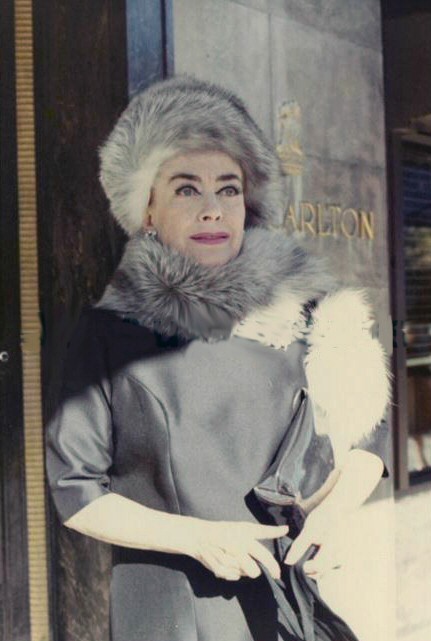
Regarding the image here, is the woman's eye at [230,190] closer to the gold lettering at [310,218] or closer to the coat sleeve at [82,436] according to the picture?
the coat sleeve at [82,436]

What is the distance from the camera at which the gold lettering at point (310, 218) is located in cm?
336

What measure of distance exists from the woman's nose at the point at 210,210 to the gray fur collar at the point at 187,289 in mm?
122

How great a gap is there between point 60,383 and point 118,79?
1.07 metres

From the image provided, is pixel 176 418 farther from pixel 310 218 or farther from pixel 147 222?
pixel 310 218

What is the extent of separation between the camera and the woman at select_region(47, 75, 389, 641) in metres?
2.22

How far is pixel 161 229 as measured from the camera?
2.37 m

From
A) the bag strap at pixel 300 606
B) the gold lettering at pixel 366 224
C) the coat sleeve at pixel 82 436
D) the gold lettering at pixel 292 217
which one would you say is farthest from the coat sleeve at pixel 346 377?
the gold lettering at pixel 366 224

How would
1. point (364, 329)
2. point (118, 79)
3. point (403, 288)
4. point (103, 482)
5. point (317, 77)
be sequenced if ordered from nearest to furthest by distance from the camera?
point (103, 482) < point (364, 329) < point (118, 79) < point (317, 77) < point (403, 288)

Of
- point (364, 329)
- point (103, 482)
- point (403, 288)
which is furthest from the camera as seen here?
point (403, 288)

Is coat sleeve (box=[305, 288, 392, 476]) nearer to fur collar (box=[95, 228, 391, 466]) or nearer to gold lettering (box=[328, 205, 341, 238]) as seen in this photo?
fur collar (box=[95, 228, 391, 466])

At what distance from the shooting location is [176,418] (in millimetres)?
2230

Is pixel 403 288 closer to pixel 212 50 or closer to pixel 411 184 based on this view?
pixel 411 184

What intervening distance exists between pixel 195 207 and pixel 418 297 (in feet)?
8.99

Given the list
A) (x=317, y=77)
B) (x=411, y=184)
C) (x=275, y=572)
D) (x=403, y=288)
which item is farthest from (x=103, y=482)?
(x=411, y=184)
